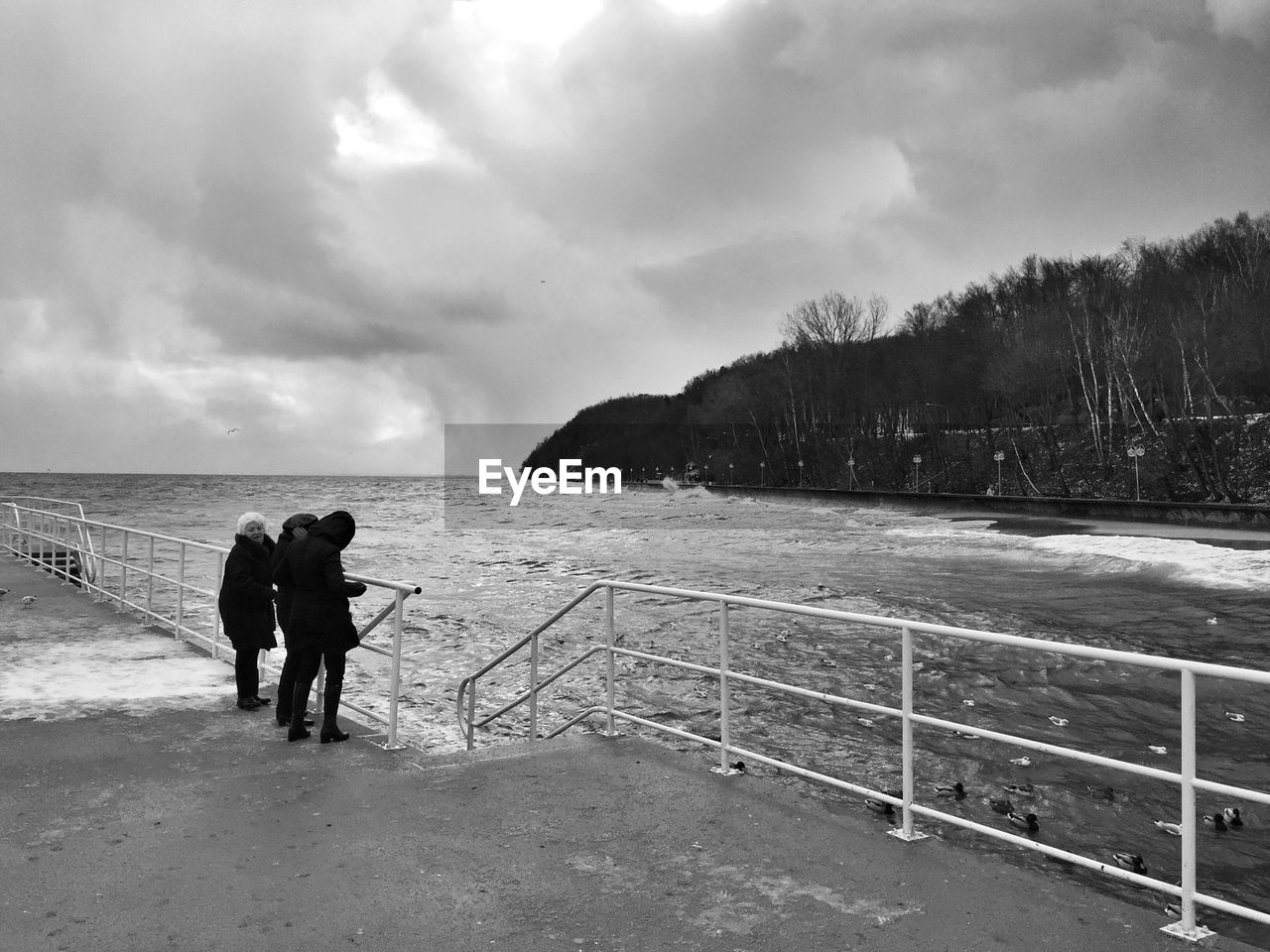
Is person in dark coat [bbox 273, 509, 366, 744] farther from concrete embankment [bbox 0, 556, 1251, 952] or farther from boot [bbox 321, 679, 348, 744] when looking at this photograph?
concrete embankment [bbox 0, 556, 1251, 952]

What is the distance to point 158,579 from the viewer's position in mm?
14648

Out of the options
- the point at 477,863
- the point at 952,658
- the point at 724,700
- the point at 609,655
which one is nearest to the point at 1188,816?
the point at 724,700

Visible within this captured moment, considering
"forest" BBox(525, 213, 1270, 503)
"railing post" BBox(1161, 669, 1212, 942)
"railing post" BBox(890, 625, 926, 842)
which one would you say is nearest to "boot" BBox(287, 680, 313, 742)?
"railing post" BBox(890, 625, 926, 842)

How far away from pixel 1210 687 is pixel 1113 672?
115 cm

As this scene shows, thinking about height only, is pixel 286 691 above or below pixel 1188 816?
below

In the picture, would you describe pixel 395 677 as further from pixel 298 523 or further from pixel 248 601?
pixel 248 601

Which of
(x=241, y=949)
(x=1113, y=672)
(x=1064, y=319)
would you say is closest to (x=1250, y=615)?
(x=1113, y=672)

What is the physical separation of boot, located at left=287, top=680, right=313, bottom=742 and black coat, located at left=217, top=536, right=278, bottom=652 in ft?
3.67

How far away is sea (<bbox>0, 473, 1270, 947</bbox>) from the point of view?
7625 mm

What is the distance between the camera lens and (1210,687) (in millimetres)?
11195

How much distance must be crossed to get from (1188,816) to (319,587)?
506 cm

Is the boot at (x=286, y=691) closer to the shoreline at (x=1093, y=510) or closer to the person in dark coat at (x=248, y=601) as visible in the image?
the person in dark coat at (x=248, y=601)

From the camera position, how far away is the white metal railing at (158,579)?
7.07 metres

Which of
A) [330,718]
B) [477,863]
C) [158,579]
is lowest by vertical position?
[477,863]
